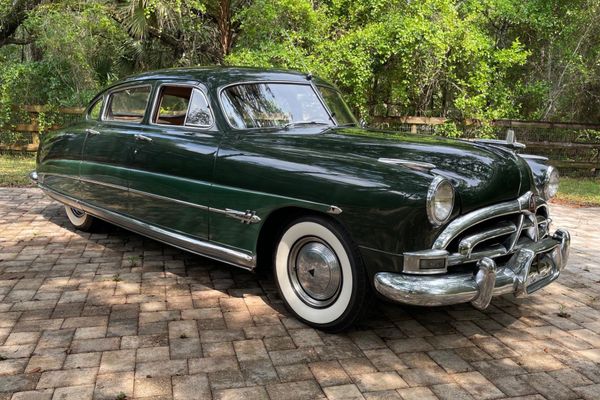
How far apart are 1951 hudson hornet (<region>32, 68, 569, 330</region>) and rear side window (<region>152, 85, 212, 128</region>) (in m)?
0.01

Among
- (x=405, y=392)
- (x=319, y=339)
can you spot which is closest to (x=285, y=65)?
(x=319, y=339)

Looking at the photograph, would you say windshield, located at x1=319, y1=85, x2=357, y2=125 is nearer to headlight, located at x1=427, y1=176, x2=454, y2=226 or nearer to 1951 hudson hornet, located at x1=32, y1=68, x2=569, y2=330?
1951 hudson hornet, located at x1=32, y1=68, x2=569, y2=330

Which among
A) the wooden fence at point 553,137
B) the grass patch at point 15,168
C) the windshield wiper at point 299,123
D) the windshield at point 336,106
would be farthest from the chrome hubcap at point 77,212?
the wooden fence at point 553,137

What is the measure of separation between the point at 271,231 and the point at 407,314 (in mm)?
1151

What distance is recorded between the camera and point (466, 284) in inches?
111

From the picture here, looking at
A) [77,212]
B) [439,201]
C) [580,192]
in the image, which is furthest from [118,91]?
[580,192]

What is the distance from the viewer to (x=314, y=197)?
309cm

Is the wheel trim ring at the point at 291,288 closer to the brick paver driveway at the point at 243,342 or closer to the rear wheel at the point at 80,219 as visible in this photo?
the brick paver driveway at the point at 243,342

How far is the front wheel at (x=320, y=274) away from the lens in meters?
3.04

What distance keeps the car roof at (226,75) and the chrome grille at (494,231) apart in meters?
2.07

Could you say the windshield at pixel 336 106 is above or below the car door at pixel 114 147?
above

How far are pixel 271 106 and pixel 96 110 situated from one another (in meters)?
2.25

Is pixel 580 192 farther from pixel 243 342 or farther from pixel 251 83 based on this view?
pixel 243 342

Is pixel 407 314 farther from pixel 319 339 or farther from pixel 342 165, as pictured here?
pixel 342 165
